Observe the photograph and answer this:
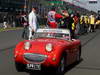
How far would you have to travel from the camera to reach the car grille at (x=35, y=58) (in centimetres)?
837

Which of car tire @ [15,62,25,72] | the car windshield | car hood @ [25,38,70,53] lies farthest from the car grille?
the car windshield

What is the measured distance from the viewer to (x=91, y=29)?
34.1 metres

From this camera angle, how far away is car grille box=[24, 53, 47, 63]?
8.37 meters

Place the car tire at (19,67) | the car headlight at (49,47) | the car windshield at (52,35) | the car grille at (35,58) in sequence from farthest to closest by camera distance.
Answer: the car windshield at (52,35)
the car tire at (19,67)
the car headlight at (49,47)
the car grille at (35,58)

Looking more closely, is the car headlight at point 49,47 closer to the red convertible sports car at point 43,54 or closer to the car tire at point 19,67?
the red convertible sports car at point 43,54

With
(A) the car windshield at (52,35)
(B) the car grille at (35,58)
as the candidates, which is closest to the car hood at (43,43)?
(B) the car grille at (35,58)

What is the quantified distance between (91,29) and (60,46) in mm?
25662

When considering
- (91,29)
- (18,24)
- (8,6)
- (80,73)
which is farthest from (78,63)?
(8,6)

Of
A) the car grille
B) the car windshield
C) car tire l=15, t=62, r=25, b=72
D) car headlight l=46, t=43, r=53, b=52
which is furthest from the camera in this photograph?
the car windshield

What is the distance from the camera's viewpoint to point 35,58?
8.41 metres

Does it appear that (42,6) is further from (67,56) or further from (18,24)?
(67,56)

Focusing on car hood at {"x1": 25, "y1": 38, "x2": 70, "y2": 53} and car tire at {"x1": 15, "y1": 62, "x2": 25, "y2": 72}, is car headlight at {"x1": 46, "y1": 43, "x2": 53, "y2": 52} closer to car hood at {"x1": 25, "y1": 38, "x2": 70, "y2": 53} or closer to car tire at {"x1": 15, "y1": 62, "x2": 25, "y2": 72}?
car hood at {"x1": 25, "y1": 38, "x2": 70, "y2": 53}

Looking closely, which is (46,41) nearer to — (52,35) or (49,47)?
(49,47)

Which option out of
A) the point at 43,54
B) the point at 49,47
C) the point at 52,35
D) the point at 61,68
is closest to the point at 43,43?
the point at 49,47
